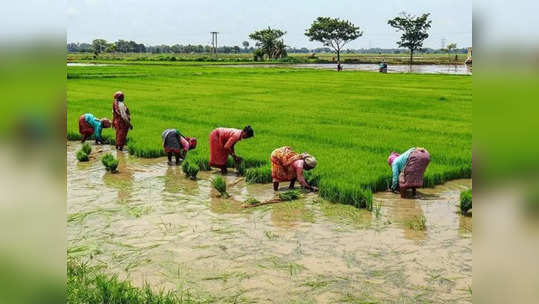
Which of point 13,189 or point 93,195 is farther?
point 93,195

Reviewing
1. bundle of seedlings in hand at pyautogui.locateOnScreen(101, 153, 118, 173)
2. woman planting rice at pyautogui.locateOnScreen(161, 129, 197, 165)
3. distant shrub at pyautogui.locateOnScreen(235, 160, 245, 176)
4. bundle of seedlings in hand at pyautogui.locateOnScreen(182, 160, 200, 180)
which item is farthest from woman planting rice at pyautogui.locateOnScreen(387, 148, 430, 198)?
bundle of seedlings in hand at pyautogui.locateOnScreen(101, 153, 118, 173)

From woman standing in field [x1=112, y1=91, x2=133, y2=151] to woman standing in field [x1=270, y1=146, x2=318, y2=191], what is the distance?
4251mm

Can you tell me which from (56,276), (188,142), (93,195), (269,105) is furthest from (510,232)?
(269,105)

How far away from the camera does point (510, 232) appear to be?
1.20m

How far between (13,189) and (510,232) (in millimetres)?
1240

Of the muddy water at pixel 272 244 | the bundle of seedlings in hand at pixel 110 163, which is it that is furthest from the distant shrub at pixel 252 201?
the bundle of seedlings in hand at pixel 110 163

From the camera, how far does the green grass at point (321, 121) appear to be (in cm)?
927

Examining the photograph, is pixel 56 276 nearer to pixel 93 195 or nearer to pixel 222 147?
pixel 93 195

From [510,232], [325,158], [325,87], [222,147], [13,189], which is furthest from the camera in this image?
[325,87]

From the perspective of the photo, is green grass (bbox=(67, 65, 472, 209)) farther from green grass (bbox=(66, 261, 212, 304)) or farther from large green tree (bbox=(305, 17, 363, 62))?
large green tree (bbox=(305, 17, 363, 62))

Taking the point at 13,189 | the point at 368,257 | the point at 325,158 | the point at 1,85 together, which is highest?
the point at 1,85

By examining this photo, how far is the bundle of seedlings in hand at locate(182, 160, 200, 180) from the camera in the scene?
30.2 feet

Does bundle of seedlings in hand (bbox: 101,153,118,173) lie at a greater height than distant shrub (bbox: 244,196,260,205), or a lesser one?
greater

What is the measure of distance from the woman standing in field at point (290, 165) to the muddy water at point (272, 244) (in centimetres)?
28
